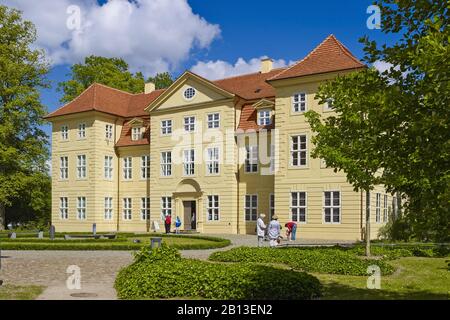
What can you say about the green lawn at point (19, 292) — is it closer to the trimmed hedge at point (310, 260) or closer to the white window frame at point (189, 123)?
the trimmed hedge at point (310, 260)

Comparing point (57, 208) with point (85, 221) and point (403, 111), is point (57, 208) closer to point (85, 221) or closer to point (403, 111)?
point (85, 221)

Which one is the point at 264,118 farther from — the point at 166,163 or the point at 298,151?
the point at 166,163

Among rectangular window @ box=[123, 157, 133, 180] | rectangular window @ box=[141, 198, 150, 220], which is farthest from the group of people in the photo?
rectangular window @ box=[123, 157, 133, 180]

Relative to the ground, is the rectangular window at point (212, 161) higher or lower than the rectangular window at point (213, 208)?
A: higher

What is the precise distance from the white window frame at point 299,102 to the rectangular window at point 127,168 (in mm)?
17033

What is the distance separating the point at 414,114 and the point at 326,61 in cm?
2662

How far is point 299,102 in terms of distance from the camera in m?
33.0

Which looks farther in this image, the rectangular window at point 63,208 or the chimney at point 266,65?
the rectangular window at point 63,208

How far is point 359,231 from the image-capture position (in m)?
30.4

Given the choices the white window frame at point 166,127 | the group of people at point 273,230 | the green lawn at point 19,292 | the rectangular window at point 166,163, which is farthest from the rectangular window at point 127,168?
the green lawn at point 19,292

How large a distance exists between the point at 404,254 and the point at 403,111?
14.2 meters

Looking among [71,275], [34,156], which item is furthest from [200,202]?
[71,275]

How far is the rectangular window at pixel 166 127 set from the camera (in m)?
40.4

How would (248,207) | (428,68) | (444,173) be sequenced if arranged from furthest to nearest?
(248,207) < (444,173) < (428,68)
